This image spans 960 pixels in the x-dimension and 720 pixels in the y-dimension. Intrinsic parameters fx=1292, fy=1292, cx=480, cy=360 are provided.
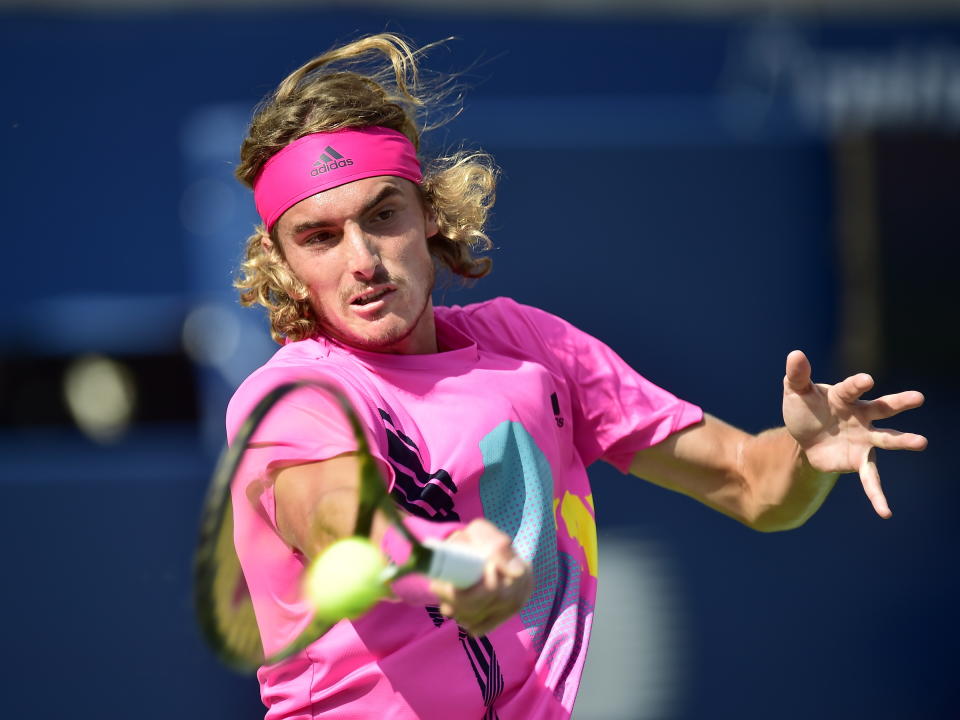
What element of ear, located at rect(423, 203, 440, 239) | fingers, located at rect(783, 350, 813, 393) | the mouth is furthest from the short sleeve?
fingers, located at rect(783, 350, 813, 393)

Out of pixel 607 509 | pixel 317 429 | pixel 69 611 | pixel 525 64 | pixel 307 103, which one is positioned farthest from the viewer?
pixel 525 64

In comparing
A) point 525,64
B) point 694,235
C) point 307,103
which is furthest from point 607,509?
point 307,103

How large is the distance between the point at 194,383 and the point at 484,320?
2812 millimetres

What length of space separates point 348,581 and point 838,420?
4.18 feet

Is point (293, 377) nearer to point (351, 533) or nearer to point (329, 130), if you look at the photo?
point (351, 533)

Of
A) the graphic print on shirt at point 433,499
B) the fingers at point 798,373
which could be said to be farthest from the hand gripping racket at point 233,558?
the fingers at point 798,373

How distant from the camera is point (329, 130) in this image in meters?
Result: 2.69

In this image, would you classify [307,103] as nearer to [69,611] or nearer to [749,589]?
[69,611]

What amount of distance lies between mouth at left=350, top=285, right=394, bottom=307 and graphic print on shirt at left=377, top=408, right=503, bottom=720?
0.86 ft

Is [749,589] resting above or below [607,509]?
below

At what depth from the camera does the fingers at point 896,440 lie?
2.59m

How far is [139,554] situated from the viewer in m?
4.83

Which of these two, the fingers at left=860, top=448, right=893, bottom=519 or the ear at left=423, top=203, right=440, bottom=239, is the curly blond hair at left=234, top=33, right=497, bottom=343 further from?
the fingers at left=860, top=448, right=893, bottom=519

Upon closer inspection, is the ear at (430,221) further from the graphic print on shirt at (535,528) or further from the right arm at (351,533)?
the right arm at (351,533)
